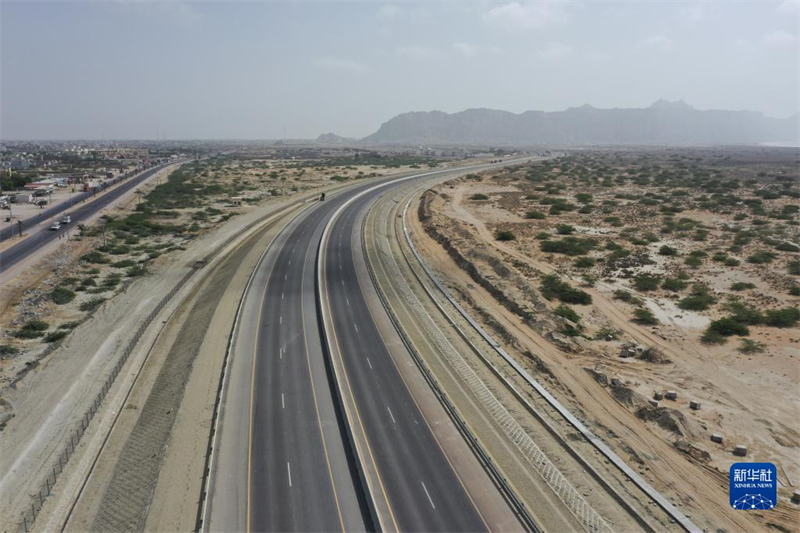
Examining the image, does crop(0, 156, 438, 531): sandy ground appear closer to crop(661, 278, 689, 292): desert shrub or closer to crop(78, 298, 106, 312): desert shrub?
crop(78, 298, 106, 312): desert shrub

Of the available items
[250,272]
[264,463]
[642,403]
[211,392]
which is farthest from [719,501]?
[250,272]

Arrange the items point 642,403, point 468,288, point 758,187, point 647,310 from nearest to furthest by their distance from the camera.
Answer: point 642,403 < point 647,310 < point 468,288 < point 758,187

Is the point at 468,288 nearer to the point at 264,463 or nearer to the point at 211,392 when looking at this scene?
the point at 211,392

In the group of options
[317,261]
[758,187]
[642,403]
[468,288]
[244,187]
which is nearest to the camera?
[642,403]

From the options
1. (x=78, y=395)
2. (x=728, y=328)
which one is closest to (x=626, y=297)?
(x=728, y=328)

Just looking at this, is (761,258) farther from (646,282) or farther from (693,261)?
(646,282)

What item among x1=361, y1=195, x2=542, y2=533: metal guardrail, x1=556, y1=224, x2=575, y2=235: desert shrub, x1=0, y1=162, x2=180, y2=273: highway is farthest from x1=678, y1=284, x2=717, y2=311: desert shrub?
x1=0, y1=162, x2=180, y2=273: highway

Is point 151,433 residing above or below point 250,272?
below
